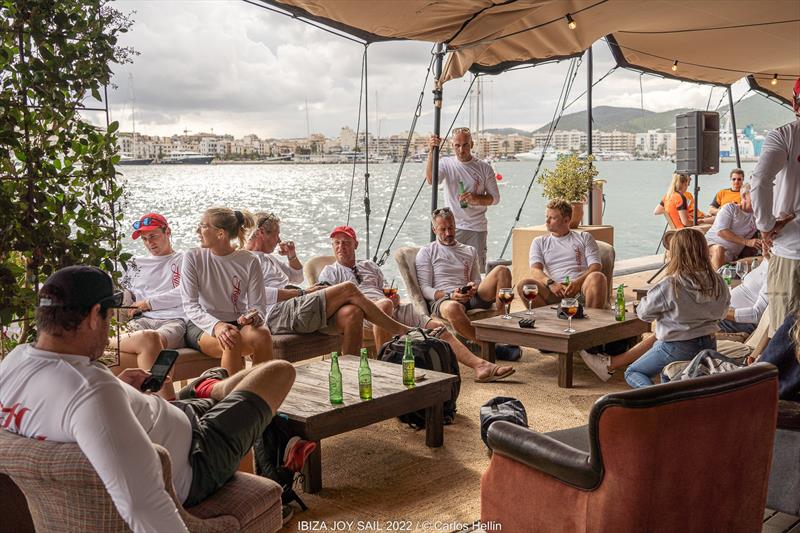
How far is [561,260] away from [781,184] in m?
2.29

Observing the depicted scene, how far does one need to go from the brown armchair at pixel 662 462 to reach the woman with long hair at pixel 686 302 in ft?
6.28

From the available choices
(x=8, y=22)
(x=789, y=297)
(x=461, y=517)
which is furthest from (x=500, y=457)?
(x=789, y=297)

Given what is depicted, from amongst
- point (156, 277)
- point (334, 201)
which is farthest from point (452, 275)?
point (334, 201)

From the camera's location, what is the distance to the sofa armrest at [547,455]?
2.35 m

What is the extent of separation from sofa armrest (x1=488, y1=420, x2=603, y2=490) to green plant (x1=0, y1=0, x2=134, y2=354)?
1.45 metres

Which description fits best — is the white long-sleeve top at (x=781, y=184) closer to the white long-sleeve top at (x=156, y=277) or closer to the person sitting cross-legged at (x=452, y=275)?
the person sitting cross-legged at (x=452, y=275)

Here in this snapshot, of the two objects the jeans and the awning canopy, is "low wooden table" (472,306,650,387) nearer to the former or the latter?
the jeans

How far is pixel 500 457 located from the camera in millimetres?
2695

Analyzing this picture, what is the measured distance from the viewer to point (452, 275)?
20.8 ft

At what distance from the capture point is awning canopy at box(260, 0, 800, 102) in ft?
20.1

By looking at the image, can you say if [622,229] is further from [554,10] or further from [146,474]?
[146,474]

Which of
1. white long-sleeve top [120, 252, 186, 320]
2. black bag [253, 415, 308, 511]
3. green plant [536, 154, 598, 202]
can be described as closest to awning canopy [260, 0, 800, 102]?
green plant [536, 154, 598, 202]

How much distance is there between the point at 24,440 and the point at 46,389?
0.13 meters

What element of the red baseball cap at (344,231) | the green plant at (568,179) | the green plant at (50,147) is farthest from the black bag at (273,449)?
the green plant at (568,179)
